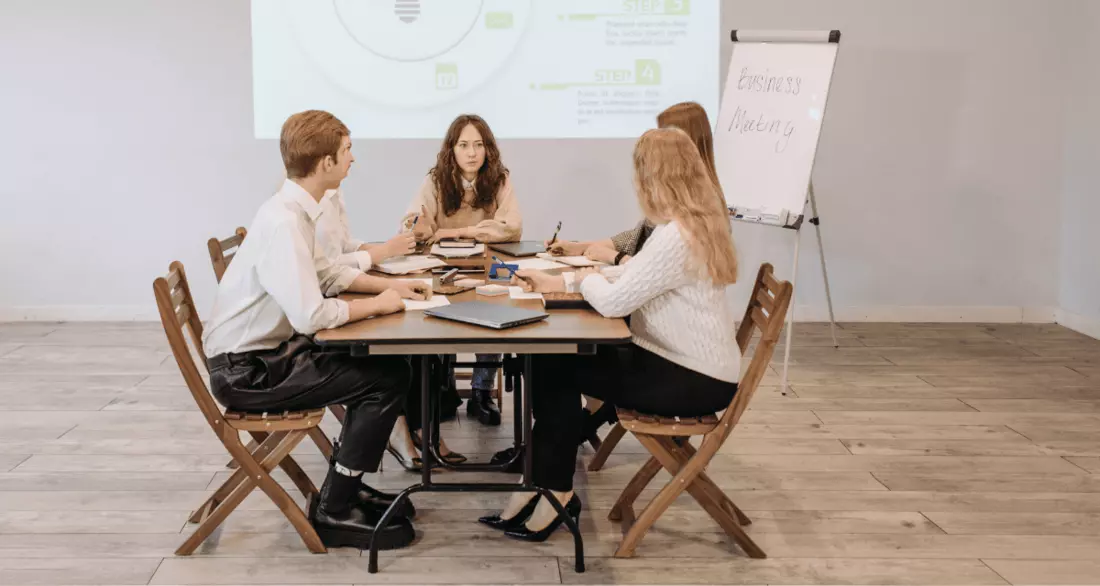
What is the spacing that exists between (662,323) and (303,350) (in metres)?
0.98

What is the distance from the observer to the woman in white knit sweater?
9.20 ft

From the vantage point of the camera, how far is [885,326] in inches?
238

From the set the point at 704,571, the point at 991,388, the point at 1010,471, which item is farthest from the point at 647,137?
the point at 991,388

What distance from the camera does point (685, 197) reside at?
284 centimetres

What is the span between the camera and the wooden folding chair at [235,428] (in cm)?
274

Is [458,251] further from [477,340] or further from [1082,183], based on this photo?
[1082,183]

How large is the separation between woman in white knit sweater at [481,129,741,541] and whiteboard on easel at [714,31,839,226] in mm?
2030

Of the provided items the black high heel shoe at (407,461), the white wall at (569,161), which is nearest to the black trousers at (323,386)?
the black high heel shoe at (407,461)

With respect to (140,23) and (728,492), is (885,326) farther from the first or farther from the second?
(140,23)

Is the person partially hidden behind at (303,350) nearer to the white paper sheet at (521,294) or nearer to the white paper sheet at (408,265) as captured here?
the white paper sheet at (521,294)

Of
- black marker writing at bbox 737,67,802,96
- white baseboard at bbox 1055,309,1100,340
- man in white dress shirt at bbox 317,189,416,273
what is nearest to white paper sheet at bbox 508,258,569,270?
man in white dress shirt at bbox 317,189,416,273

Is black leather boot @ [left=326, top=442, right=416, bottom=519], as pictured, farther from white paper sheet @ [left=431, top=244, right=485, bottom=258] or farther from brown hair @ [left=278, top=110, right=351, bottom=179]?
white paper sheet @ [left=431, top=244, right=485, bottom=258]

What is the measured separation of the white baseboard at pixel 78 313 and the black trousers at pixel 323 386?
3520 mm

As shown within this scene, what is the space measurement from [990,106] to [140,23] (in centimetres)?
477
